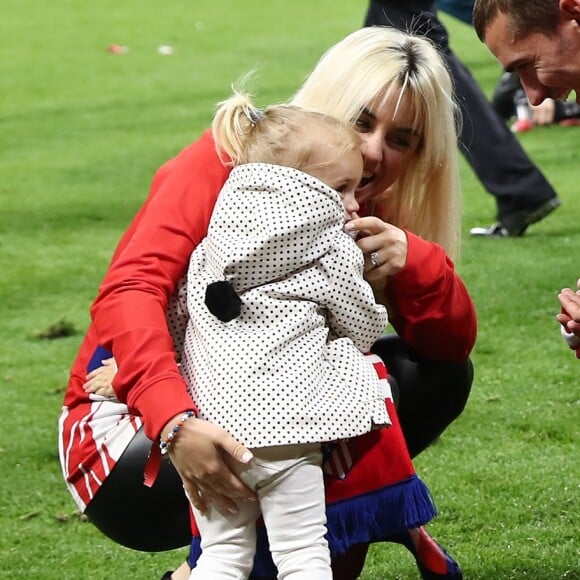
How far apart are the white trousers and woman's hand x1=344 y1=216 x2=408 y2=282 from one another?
0.44 m

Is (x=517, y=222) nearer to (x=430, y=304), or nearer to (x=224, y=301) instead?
(x=430, y=304)

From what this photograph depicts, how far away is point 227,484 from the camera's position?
8.33 feet

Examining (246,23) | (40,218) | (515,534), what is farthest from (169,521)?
(246,23)

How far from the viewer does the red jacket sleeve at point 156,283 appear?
2562 mm

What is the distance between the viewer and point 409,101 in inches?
120

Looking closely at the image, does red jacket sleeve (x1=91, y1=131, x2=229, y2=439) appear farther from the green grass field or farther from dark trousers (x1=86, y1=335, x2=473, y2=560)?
the green grass field

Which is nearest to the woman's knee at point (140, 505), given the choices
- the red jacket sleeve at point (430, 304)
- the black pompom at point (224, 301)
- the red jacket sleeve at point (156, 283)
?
the red jacket sleeve at point (156, 283)

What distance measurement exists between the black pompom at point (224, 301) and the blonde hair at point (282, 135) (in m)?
0.29

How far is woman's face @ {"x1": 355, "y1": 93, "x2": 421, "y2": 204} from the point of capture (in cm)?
303

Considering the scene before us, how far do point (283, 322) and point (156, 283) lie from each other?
314 millimetres

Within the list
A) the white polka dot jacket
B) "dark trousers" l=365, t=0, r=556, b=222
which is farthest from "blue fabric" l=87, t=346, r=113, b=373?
"dark trousers" l=365, t=0, r=556, b=222

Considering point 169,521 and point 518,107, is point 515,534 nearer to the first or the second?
point 169,521

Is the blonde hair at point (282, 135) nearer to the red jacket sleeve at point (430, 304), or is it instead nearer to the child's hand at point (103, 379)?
the red jacket sleeve at point (430, 304)

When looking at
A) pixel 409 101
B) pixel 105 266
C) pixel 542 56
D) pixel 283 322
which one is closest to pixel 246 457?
pixel 283 322
